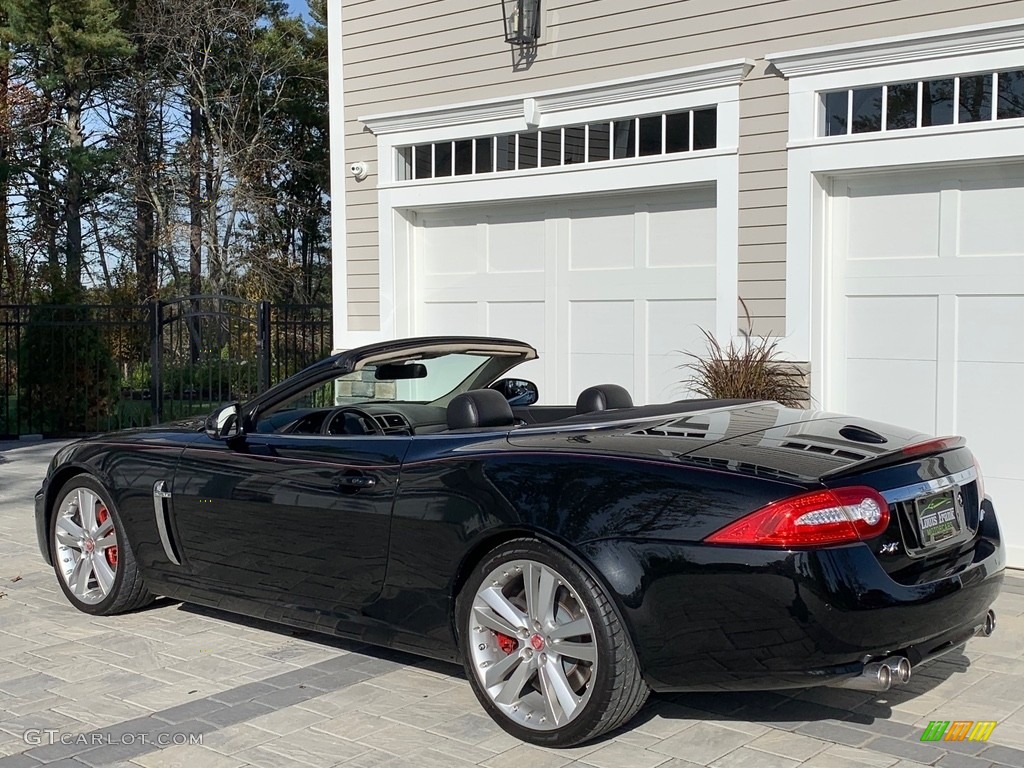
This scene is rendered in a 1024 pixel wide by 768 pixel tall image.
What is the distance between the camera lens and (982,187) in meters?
6.93

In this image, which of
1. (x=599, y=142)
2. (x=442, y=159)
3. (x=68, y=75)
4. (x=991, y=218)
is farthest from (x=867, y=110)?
(x=68, y=75)

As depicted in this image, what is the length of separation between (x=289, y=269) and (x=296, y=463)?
70.9 feet

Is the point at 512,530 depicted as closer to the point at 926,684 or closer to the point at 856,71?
the point at 926,684

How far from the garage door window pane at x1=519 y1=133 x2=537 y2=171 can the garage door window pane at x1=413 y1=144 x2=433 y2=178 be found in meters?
1.00

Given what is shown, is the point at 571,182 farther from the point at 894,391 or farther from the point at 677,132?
the point at 894,391

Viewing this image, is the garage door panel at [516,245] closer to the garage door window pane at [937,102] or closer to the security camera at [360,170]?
the security camera at [360,170]

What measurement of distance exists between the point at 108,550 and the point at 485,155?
16.2 feet

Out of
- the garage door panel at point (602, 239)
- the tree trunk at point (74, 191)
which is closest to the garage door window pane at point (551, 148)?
the garage door panel at point (602, 239)

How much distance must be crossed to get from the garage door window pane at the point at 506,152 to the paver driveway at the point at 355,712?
16.1 feet

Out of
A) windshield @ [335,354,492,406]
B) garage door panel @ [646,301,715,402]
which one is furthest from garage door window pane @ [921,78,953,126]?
windshield @ [335,354,492,406]

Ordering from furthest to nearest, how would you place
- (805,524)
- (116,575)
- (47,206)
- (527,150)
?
1. (47,206)
2. (527,150)
3. (116,575)
4. (805,524)

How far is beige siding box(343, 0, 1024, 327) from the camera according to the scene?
24.4ft

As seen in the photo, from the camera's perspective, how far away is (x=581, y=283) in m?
8.98

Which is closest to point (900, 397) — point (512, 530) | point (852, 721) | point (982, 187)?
point (982, 187)
